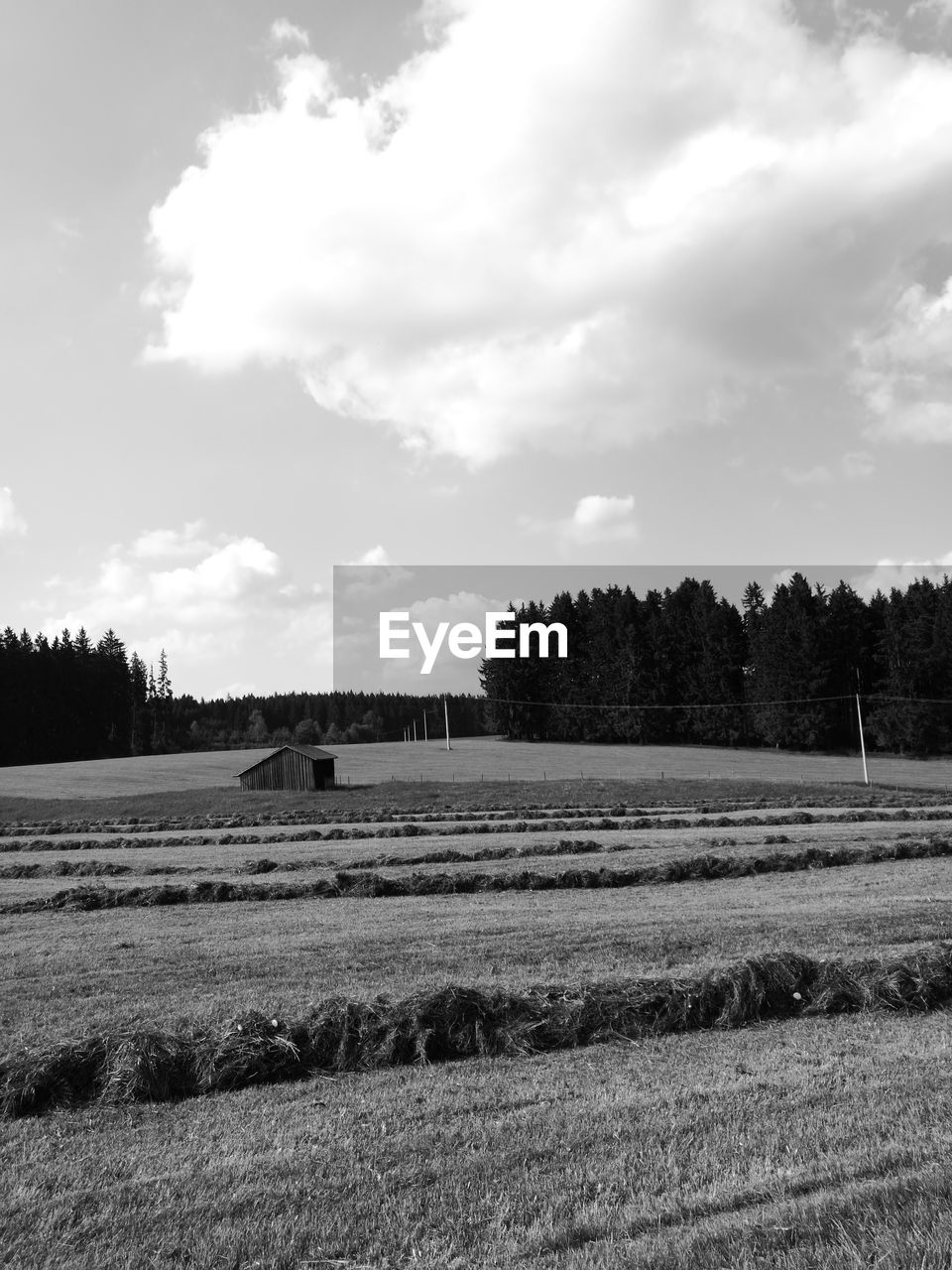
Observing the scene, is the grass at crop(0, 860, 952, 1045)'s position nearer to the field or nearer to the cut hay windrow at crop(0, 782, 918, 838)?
the field

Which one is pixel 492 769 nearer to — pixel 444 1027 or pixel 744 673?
pixel 744 673

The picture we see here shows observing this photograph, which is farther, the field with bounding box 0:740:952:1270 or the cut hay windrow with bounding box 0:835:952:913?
the cut hay windrow with bounding box 0:835:952:913

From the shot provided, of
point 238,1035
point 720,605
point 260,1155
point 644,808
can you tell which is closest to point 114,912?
point 238,1035

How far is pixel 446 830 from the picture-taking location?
143ft

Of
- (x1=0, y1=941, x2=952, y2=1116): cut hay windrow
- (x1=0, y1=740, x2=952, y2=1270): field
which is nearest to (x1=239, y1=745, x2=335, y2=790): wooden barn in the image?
(x1=0, y1=740, x2=952, y2=1270): field

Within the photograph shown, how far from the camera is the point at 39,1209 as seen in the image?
20.1 ft

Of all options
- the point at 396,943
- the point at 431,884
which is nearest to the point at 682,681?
the point at 431,884

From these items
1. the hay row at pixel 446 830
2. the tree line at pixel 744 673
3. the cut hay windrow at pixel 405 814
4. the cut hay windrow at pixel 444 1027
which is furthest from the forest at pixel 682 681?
the cut hay windrow at pixel 444 1027

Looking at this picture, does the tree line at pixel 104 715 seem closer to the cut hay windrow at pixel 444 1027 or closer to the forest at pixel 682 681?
the forest at pixel 682 681

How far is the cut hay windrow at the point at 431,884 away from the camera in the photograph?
21.8 metres

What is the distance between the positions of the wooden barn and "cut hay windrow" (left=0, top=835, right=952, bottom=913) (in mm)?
50292

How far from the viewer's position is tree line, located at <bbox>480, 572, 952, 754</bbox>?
108312mm

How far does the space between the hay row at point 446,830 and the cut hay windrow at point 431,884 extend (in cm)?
1485

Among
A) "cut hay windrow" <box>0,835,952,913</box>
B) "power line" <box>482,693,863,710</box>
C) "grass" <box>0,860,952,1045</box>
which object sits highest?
"power line" <box>482,693,863,710</box>
